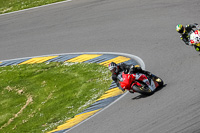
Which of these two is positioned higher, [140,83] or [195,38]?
[195,38]

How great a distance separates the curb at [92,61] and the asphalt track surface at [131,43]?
1.11 ft

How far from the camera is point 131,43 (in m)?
17.8

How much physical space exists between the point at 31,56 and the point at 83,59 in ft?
10.5

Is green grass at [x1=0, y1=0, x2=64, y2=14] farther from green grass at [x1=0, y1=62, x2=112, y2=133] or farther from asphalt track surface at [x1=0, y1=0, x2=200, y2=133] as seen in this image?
green grass at [x1=0, y1=62, x2=112, y2=133]

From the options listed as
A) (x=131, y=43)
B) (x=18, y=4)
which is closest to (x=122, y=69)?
(x=131, y=43)

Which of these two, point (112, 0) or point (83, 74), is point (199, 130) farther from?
point (112, 0)

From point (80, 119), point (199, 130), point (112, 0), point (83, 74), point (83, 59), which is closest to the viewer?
point (199, 130)

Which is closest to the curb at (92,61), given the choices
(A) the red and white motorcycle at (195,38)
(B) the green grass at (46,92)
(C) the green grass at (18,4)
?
(B) the green grass at (46,92)

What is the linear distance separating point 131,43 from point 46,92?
4392 mm

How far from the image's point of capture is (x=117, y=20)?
20297 millimetres

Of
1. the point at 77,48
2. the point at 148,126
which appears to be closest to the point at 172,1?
the point at 77,48

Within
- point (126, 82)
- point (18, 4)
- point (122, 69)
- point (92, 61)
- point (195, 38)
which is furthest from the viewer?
point (18, 4)

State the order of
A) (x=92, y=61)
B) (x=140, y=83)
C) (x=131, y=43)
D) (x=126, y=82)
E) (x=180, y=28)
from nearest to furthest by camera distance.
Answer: (x=126, y=82), (x=140, y=83), (x=180, y=28), (x=92, y=61), (x=131, y=43)

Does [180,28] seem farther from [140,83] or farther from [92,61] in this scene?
[92,61]
